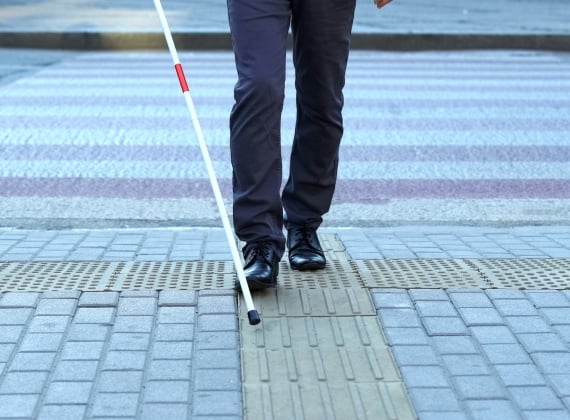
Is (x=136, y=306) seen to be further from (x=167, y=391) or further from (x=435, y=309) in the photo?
(x=435, y=309)

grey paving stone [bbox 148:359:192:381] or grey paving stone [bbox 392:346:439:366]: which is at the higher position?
grey paving stone [bbox 148:359:192:381]

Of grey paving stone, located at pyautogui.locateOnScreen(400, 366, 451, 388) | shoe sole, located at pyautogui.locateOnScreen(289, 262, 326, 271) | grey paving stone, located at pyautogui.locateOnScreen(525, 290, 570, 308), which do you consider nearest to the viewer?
grey paving stone, located at pyautogui.locateOnScreen(400, 366, 451, 388)

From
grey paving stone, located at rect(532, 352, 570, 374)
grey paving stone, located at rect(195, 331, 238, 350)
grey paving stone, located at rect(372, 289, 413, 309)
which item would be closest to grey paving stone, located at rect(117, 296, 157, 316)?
grey paving stone, located at rect(195, 331, 238, 350)

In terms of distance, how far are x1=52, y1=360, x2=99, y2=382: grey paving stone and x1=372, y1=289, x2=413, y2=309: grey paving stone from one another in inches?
38.7

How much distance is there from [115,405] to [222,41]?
10.6m

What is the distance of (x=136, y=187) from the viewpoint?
604 centimetres

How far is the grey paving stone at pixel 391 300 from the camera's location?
383 centimetres

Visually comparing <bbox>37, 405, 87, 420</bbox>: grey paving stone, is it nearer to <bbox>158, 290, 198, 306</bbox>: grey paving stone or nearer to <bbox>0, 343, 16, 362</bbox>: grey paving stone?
<bbox>0, 343, 16, 362</bbox>: grey paving stone

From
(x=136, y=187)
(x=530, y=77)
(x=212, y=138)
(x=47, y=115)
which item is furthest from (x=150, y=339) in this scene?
(x=530, y=77)

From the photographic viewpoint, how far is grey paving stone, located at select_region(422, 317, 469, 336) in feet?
11.8

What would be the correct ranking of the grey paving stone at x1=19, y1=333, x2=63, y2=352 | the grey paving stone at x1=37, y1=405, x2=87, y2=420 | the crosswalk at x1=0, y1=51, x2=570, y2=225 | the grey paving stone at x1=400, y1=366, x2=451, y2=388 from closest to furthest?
the grey paving stone at x1=37, y1=405, x2=87, y2=420, the grey paving stone at x1=400, y1=366, x2=451, y2=388, the grey paving stone at x1=19, y1=333, x2=63, y2=352, the crosswalk at x1=0, y1=51, x2=570, y2=225

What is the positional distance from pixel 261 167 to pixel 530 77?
6968 mm

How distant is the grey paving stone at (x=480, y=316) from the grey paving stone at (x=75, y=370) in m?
1.15

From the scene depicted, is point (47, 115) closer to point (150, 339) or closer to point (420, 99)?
point (420, 99)
